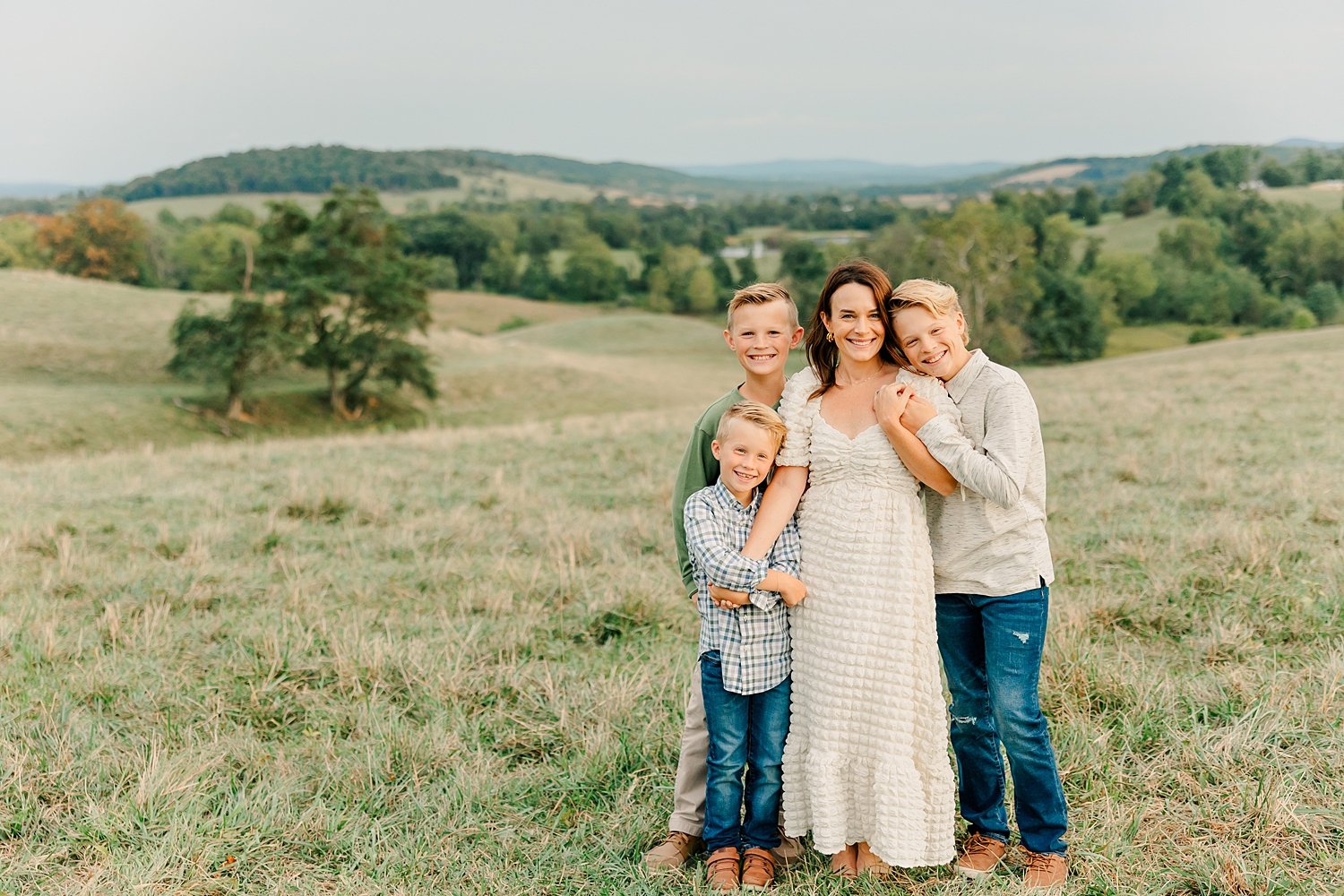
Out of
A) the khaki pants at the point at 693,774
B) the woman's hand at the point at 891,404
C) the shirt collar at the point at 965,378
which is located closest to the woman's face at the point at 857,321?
the woman's hand at the point at 891,404

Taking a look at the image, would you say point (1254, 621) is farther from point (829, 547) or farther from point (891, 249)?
point (891, 249)

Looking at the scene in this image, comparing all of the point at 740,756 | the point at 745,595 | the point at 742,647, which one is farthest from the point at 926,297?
the point at 740,756

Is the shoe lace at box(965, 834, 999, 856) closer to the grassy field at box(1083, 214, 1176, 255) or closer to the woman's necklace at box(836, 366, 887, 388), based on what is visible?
the woman's necklace at box(836, 366, 887, 388)

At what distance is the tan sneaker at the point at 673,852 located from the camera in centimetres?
321

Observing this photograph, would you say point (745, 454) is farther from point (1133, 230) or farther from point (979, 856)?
point (1133, 230)

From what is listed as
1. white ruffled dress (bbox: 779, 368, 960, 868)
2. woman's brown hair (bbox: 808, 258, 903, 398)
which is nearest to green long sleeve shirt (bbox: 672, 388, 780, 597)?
woman's brown hair (bbox: 808, 258, 903, 398)

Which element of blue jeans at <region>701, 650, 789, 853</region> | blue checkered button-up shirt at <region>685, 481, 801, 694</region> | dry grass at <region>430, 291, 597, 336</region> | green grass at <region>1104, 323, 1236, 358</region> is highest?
blue checkered button-up shirt at <region>685, 481, 801, 694</region>

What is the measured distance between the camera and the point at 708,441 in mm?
3250

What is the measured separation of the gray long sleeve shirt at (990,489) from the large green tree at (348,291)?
120 feet

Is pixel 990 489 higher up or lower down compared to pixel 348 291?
lower down

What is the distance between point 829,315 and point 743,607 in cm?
107

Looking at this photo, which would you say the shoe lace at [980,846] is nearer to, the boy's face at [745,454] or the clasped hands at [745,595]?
the clasped hands at [745,595]

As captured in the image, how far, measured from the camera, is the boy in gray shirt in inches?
113

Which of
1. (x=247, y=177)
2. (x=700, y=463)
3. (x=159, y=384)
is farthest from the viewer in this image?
(x=247, y=177)
